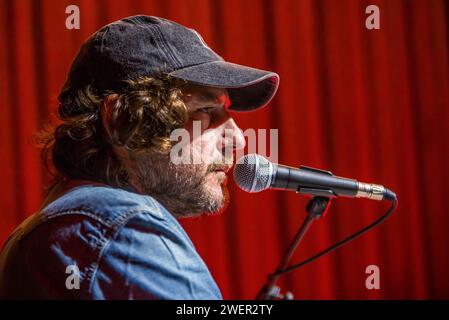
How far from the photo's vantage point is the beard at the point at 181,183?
3.14ft

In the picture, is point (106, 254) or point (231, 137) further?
point (231, 137)

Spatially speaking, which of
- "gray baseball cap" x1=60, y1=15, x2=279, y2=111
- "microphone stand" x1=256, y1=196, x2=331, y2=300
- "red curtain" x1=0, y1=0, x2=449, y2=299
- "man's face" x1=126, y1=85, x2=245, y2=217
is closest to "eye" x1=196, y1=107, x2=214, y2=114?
"man's face" x1=126, y1=85, x2=245, y2=217

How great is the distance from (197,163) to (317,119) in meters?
1.29

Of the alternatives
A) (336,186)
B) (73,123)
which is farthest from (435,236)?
(73,123)

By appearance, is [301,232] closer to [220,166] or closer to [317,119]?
[220,166]

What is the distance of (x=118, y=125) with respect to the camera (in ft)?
3.06

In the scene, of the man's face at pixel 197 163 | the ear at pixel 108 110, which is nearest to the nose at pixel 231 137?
the man's face at pixel 197 163

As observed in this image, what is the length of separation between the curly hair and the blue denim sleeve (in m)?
0.24

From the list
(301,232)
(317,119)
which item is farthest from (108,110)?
(317,119)

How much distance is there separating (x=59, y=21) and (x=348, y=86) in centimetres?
125

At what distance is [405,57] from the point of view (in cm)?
226

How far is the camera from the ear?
36.3 inches

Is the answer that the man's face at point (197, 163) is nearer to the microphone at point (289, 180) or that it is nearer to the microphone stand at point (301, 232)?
the microphone at point (289, 180)
